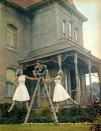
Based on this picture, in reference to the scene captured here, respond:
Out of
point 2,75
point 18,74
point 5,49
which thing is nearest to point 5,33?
point 5,49

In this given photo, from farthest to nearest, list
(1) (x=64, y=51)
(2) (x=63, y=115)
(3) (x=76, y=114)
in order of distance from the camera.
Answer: (1) (x=64, y=51) < (2) (x=63, y=115) < (3) (x=76, y=114)

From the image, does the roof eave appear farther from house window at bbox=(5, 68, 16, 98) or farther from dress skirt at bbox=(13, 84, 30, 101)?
dress skirt at bbox=(13, 84, 30, 101)

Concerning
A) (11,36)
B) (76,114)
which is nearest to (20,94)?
(76,114)

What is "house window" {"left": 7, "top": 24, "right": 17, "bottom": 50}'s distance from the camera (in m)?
16.3

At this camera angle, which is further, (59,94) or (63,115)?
(63,115)

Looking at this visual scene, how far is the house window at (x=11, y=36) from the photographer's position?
16272 millimetres

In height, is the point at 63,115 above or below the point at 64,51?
below

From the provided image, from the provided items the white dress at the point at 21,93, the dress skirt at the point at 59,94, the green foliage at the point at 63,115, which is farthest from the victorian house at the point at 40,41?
the dress skirt at the point at 59,94

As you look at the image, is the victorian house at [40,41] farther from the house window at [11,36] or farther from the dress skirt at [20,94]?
the dress skirt at [20,94]

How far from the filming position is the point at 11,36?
16562 millimetres

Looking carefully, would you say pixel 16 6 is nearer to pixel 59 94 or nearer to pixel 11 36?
pixel 11 36

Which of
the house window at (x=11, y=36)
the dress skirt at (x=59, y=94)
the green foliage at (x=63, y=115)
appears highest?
the house window at (x=11, y=36)

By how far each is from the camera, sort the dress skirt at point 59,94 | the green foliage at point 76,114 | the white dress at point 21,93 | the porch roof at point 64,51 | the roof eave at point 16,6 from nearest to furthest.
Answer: the dress skirt at point 59,94
the green foliage at point 76,114
the white dress at point 21,93
the porch roof at point 64,51
the roof eave at point 16,6

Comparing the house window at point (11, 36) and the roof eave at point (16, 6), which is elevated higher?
the roof eave at point (16, 6)
